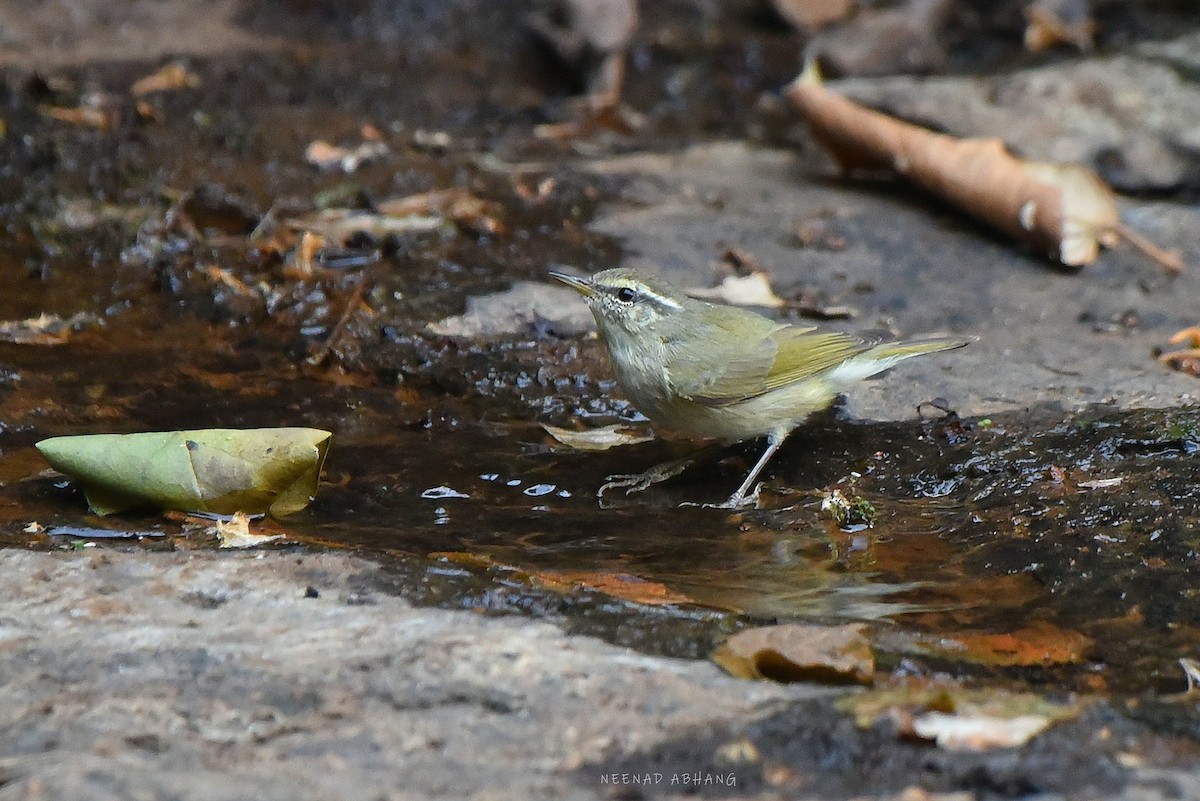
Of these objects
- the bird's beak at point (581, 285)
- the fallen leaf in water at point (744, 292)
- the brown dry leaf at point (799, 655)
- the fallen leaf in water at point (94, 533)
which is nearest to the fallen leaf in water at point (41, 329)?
the fallen leaf in water at point (94, 533)

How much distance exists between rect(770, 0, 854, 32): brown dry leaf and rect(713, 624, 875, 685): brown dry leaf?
8.99 meters

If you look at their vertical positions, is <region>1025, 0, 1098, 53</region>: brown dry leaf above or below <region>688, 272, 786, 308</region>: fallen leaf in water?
above

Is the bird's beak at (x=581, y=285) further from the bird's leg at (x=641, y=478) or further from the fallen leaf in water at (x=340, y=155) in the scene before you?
the fallen leaf in water at (x=340, y=155)

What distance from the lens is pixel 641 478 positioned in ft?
16.0

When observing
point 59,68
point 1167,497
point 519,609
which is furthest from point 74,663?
point 59,68

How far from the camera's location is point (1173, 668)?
3137 mm

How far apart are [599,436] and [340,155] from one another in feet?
12.7

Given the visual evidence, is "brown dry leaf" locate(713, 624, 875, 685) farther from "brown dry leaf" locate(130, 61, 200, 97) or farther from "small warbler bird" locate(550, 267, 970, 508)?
"brown dry leaf" locate(130, 61, 200, 97)

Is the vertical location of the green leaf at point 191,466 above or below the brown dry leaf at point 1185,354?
above

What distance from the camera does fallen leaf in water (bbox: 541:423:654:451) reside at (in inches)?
203

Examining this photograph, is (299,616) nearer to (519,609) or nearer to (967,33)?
(519,609)

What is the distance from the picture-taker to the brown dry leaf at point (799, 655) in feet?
9.65

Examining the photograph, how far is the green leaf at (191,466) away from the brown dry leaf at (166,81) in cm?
565

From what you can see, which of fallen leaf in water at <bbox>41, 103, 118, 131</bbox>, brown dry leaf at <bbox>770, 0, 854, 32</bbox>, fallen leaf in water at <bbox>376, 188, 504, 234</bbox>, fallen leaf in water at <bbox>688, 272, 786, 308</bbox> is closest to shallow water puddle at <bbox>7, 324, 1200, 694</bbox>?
fallen leaf in water at <bbox>688, 272, 786, 308</bbox>
